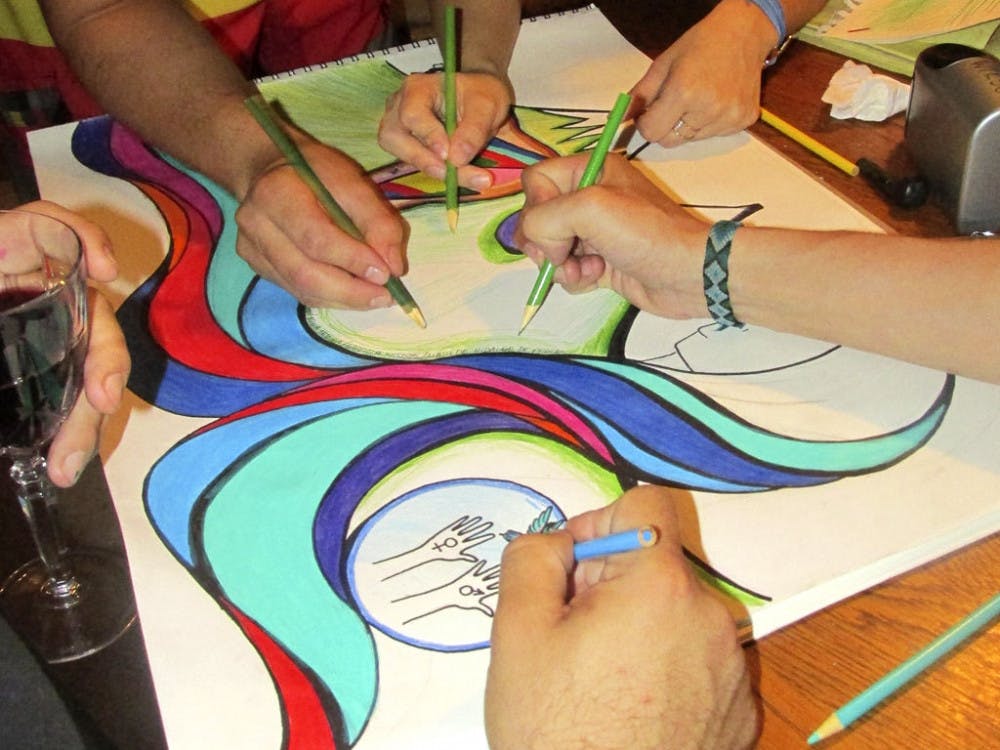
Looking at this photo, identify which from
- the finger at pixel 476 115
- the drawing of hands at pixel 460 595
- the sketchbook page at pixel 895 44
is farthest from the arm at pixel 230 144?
the sketchbook page at pixel 895 44

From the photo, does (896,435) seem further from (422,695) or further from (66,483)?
(66,483)

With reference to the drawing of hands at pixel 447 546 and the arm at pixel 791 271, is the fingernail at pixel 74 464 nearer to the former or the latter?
the drawing of hands at pixel 447 546

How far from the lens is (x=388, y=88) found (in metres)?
1.17

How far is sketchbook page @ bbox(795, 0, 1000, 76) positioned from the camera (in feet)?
3.82

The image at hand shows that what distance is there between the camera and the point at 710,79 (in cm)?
106

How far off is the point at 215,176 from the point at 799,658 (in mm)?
765

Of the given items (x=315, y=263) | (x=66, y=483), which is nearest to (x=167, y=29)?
(x=315, y=263)

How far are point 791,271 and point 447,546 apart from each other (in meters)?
0.38

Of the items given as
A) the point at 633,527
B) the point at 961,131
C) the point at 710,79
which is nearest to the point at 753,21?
the point at 710,79

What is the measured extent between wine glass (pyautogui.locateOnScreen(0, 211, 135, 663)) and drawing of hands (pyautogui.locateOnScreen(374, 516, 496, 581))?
0.84ft

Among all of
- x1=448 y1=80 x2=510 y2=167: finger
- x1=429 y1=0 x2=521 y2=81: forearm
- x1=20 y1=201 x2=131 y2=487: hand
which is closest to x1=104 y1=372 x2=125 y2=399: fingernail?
x1=20 y1=201 x2=131 y2=487: hand

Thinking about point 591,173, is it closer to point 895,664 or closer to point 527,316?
point 527,316

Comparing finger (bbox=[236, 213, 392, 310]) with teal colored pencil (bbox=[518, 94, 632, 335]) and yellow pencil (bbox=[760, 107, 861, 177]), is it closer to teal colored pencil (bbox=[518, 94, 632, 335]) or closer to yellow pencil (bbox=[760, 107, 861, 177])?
teal colored pencil (bbox=[518, 94, 632, 335])

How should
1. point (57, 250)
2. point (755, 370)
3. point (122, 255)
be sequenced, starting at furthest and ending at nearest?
point (122, 255), point (755, 370), point (57, 250)
